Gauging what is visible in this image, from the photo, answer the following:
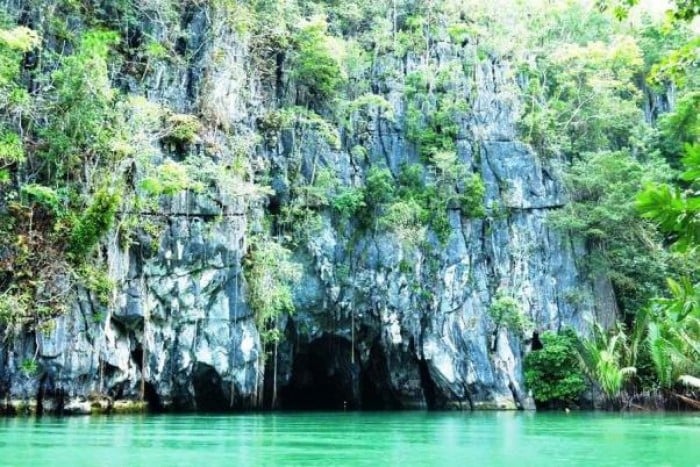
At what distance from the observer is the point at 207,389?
17000 mm

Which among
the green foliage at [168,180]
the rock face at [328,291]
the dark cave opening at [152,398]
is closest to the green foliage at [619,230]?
the rock face at [328,291]

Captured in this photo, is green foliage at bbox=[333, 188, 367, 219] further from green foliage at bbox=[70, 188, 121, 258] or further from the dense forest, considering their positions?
green foliage at bbox=[70, 188, 121, 258]

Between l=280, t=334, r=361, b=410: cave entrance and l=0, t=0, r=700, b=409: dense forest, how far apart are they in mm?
156

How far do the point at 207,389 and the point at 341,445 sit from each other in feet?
32.7

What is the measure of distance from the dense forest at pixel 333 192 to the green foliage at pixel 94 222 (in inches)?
1.7

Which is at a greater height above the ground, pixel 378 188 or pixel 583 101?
pixel 583 101

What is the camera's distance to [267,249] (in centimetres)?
1656

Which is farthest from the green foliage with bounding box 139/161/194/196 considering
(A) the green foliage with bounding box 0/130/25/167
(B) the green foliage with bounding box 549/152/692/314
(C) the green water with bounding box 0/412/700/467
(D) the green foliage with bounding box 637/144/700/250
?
(D) the green foliage with bounding box 637/144/700/250

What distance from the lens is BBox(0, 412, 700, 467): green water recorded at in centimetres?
608

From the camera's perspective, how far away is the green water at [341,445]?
608cm

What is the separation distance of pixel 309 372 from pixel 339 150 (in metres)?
7.23

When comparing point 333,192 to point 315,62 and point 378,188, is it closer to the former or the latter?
point 378,188

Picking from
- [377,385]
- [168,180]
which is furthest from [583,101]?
[168,180]

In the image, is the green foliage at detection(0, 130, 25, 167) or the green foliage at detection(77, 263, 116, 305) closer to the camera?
the green foliage at detection(0, 130, 25, 167)
